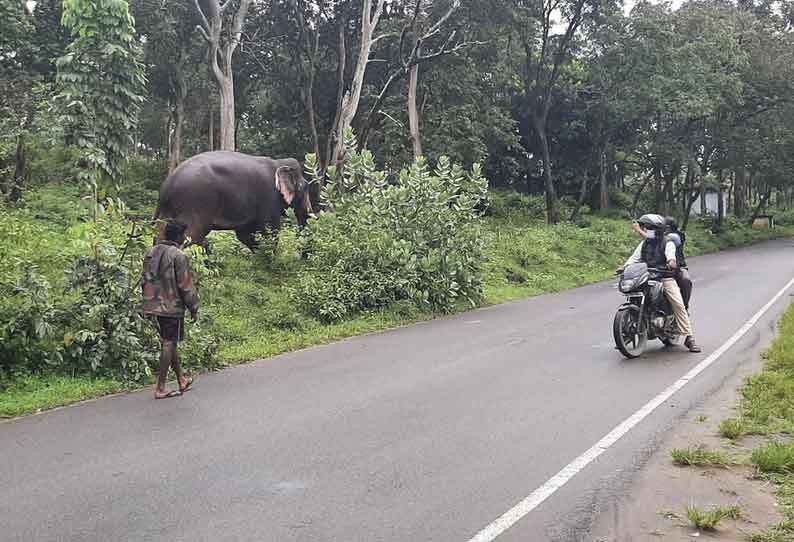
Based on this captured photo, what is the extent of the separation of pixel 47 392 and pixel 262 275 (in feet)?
23.3

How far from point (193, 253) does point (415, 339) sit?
373 cm

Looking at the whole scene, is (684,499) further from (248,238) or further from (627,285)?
(248,238)

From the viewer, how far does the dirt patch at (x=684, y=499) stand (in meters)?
4.54

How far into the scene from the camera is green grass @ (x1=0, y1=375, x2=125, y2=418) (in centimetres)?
724

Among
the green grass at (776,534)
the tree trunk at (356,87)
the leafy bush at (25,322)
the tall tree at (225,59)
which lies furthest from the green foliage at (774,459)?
the tree trunk at (356,87)

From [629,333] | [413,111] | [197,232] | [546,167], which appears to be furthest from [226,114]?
[546,167]

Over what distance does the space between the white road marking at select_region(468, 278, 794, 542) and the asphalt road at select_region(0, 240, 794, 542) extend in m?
0.06

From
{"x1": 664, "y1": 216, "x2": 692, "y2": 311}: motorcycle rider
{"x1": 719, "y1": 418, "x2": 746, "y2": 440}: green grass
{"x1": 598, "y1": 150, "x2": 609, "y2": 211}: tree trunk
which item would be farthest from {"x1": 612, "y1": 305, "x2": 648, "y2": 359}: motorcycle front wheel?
{"x1": 598, "y1": 150, "x2": 609, "y2": 211}: tree trunk

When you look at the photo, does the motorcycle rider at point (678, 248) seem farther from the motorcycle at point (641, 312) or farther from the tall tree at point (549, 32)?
the tall tree at point (549, 32)

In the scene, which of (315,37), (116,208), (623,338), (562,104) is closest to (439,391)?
(623,338)

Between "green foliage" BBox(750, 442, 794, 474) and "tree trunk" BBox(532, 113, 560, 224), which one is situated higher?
"tree trunk" BBox(532, 113, 560, 224)

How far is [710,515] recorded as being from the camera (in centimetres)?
466

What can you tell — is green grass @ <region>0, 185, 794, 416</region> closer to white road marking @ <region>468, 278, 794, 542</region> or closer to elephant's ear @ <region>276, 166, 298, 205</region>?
elephant's ear @ <region>276, 166, 298, 205</region>

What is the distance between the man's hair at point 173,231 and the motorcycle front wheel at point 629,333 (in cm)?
515
